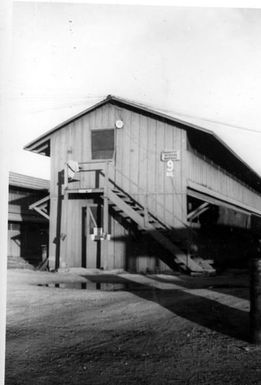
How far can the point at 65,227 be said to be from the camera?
1647 centimetres

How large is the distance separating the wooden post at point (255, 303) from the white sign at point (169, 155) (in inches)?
394


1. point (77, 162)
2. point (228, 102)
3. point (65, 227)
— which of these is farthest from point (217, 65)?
point (65, 227)

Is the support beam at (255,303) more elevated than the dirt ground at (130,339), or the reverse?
the support beam at (255,303)

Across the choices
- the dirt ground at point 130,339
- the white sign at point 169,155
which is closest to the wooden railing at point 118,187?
the white sign at point 169,155

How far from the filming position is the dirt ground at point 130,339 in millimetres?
4227

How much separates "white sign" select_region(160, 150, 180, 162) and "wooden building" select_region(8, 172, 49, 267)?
8078 mm

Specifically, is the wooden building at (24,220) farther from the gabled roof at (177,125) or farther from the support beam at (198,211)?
the support beam at (198,211)

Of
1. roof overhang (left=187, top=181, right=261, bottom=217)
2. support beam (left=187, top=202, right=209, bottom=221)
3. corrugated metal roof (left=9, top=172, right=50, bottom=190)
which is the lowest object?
support beam (left=187, top=202, right=209, bottom=221)

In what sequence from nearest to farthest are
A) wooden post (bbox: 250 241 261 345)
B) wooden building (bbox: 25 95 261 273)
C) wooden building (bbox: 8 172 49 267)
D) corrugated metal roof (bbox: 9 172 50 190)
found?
wooden post (bbox: 250 241 261 345)
wooden building (bbox: 25 95 261 273)
corrugated metal roof (bbox: 9 172 50 190)
wooden building (bbox: 8 172 49 267)

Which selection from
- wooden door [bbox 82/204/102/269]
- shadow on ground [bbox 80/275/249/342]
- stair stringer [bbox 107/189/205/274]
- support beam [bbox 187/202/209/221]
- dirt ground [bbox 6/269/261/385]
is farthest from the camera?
wooden door [bbox 82/204/102/269]

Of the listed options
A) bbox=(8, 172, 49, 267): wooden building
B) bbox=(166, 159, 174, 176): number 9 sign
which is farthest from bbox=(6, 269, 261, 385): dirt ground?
bbox=(8, 172, 49, 267): wooden building

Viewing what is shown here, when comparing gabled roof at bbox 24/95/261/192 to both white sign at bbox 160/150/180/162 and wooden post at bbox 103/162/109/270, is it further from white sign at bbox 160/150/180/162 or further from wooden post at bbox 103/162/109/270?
wooden post at bbox 103/162/109/270

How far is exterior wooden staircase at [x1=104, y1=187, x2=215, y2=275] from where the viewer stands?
14.2 m

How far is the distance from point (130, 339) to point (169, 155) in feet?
34.4
